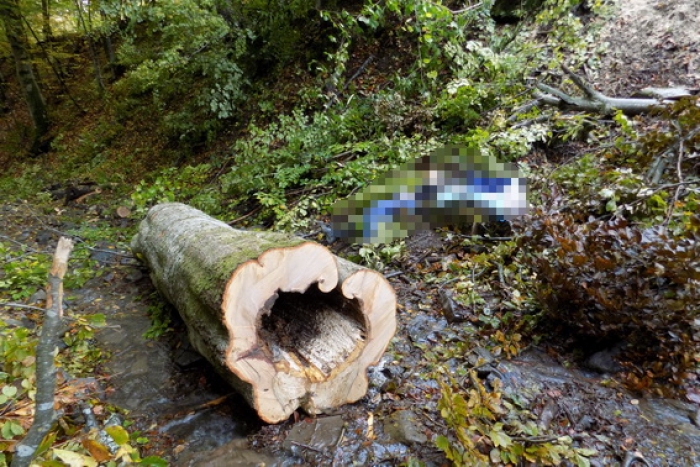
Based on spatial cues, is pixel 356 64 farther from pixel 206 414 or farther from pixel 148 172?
pixel 206 414

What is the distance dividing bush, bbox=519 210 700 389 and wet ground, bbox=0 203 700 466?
0.29m

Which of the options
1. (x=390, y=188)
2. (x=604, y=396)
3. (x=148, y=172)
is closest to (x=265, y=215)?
(x=390, y=188)

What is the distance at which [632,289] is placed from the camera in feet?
7.90

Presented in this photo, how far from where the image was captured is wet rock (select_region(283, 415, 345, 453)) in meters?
2.35

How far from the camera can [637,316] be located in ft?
7.86

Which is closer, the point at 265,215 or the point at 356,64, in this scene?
the point at 265,215

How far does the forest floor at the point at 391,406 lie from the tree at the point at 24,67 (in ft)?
32.6

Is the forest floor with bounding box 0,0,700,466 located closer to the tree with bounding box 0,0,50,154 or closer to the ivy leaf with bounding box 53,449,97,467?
the ivy leaf with bounding box 53,449,97,467

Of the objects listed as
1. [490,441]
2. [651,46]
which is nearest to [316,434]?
[490,441]

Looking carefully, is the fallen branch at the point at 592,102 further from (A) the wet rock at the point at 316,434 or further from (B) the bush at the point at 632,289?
(A) the wet rock at the point at 316,434

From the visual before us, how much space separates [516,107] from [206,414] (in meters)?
5.20

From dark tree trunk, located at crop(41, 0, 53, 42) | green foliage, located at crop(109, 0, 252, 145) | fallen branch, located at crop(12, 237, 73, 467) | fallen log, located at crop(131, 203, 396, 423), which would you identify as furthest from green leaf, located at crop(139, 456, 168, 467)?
dark tree trunk, located at crop(41, 0, 53, 42)

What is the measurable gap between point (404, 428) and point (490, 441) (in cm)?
52

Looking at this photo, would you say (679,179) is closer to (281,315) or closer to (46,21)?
(281,315)
